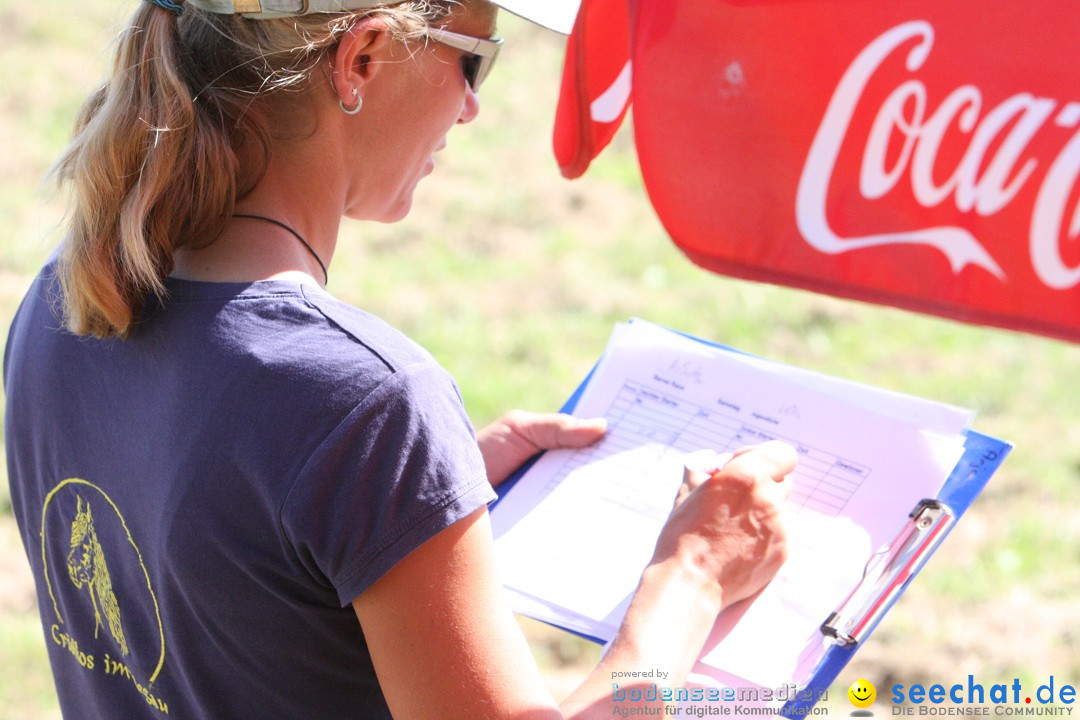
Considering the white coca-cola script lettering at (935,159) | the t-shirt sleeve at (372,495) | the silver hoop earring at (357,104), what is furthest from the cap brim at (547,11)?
the t-shirt sleeve at (372,495)

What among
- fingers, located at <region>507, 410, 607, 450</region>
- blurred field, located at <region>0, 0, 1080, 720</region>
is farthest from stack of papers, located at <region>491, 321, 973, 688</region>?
blurred field, located at <region>0, 0, 1080, 720</region>

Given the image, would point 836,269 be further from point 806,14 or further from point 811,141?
point 806,14

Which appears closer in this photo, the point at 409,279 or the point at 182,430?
the point at 182,430

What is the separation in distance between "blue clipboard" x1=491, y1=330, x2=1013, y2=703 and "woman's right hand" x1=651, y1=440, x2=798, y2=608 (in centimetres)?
10

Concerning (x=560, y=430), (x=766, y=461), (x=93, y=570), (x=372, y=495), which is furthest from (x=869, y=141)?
(x=93, y=570)

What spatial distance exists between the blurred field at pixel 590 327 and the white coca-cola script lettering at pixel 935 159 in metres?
0.96

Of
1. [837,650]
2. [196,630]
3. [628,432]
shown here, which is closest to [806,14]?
[628,432]

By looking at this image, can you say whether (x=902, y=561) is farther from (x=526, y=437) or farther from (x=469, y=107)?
(x=469, y=107)

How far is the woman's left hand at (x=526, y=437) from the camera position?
5.08 feet

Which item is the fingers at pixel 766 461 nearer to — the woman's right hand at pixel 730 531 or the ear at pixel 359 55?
the woman's right hand at pixel 730 531

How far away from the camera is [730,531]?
1.28m

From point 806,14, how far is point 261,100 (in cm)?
60

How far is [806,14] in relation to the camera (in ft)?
4.22

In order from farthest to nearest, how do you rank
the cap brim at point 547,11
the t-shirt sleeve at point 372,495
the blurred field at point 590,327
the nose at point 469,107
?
1. the blurred field at point 590,327
2. the nose at point 469,107
3. the cap brim at point 547,11
4. the t-shirt sleeve at point 372,495
